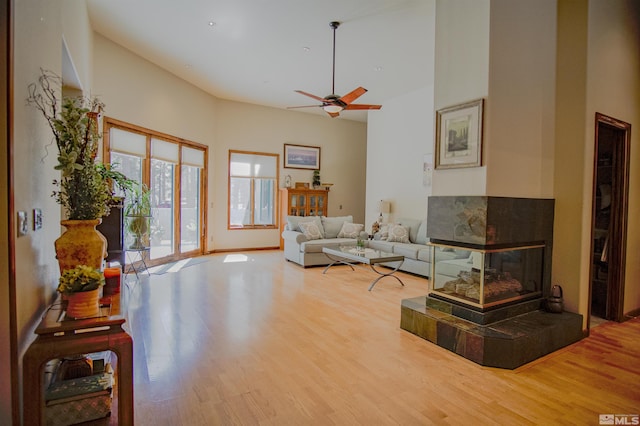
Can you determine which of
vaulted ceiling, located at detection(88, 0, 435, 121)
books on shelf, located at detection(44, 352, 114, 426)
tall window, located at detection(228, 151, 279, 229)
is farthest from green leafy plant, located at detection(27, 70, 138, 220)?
tall window, located at detection(228, 151, 279, 229)

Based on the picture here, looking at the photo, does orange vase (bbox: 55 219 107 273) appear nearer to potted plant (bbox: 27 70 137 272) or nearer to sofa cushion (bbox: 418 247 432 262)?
potted plant (bbox: 27 70 137 272)

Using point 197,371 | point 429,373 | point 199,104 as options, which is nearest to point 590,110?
point 429,373

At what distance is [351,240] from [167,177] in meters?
3.77

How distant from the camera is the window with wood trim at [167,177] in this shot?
18.1 ft

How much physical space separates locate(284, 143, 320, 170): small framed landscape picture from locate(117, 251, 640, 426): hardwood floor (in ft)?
17.3

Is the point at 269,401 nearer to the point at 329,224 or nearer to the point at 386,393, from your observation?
the point at 386,393

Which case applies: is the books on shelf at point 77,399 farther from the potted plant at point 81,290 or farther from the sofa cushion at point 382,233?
the sofa cushion at point 382,233

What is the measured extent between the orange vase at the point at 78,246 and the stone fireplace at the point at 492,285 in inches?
104

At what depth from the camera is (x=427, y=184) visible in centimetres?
661

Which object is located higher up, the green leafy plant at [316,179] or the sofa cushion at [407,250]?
the green leafy plant at [316,179]

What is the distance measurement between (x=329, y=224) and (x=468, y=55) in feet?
15.4

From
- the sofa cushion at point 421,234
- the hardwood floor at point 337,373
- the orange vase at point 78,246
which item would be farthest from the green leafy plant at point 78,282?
the sofa cushion at point 421,234

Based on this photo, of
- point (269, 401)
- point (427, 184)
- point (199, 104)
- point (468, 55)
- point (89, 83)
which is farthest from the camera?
point (199, 104)

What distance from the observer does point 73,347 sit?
156 cm
